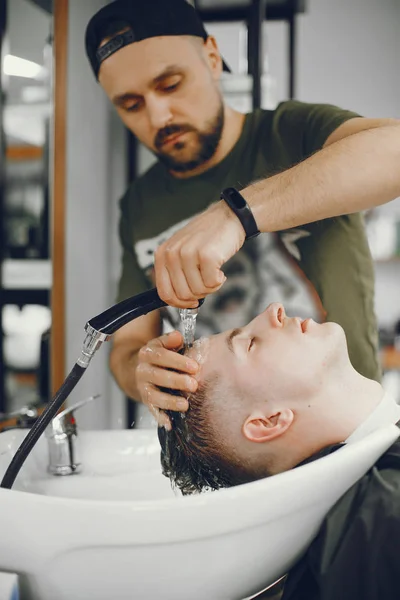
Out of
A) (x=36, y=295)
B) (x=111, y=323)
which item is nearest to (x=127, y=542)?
(x=111, y=323)

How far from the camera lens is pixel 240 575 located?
0.83 meters

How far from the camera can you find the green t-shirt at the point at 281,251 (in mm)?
1254

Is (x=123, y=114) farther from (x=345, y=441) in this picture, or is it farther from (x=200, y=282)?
(x=345, y=441)

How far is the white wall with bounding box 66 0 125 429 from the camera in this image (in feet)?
4.45

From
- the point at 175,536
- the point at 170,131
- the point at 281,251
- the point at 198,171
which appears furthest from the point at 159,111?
the point at 175,536

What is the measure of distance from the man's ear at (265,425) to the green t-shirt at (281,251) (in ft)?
0.85

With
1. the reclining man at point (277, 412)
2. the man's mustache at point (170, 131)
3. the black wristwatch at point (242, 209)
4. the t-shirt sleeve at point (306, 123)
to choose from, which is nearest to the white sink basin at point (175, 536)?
the reclining man at point (277, 412)

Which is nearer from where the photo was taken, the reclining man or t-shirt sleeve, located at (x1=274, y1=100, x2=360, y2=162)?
the reclining man

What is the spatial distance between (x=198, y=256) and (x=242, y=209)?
0.14 m

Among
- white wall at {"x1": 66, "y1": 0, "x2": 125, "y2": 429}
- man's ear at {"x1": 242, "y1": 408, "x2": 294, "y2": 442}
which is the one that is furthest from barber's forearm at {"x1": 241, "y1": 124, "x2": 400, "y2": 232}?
white wall at {"x1": 66, "y1": 0, "x2": 125, "y2": 429}

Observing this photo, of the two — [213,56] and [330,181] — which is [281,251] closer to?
[330,181]

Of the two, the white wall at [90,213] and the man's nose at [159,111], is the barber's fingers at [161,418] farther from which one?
the man's nose at [159,111]

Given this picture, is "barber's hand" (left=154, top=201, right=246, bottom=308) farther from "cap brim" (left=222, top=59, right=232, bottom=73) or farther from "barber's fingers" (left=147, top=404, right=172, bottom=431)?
"cap brim" (left=222, top=59, right=232, bottom=73)

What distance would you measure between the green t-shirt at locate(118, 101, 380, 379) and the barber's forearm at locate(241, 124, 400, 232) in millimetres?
124
